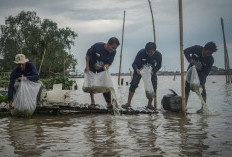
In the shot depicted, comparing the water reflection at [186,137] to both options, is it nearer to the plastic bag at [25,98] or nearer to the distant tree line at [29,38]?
the plastic bag at [25,98]

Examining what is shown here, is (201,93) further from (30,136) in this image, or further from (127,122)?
(30,136)

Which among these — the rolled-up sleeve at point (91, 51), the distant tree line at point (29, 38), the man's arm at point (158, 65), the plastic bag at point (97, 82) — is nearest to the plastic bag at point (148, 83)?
the man's arm at point (158, 65)

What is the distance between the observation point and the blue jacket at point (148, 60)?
7402 millimetres

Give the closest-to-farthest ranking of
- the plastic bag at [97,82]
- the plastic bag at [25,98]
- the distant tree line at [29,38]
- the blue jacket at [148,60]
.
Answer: the plastic bag at [25,98]
the plastic bag at [97,82]
the blue jacket at [148,60]
the distant tree line at [29,38]

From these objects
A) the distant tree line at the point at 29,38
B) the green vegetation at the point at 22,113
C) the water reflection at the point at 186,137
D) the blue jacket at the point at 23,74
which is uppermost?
the distant tree line at the point at 29,38

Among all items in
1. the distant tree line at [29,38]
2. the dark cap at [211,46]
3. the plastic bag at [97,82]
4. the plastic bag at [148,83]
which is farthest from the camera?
the distant tree line at [29,38]

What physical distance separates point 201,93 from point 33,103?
444cm

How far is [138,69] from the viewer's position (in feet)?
24.1

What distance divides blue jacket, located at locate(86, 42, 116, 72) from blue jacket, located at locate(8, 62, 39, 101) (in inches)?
57.4

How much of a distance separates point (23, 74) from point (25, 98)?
61cm

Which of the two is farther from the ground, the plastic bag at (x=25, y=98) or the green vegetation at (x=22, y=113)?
the plastic bag at (x=25, y=98)

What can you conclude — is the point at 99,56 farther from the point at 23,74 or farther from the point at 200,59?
the point at 200,59

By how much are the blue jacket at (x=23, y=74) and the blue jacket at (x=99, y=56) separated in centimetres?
146

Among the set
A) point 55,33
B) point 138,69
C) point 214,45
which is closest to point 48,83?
point 138,69
